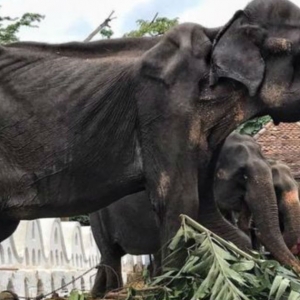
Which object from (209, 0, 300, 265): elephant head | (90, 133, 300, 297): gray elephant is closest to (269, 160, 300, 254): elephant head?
(90, 133, 300, 297): gray elephant

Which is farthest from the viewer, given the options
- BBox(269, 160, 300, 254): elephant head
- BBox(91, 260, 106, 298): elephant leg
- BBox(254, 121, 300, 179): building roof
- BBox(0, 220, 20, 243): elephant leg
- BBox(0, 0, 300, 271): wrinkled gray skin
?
BBox(254, 121, 300, 179): building roof

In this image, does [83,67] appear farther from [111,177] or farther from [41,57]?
[111,177]

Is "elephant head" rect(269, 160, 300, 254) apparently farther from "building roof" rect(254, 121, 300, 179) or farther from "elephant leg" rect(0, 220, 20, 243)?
"building roof" rect(254, 121, 300, 179)

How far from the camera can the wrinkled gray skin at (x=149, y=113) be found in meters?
3.02

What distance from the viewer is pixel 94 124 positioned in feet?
10.3

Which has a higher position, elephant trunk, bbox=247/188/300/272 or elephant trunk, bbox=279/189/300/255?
elephant trunk, bbox=247/188/300/272

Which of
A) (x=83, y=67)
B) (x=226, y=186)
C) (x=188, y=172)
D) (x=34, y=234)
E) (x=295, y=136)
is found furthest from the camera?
(x=295, y=136)

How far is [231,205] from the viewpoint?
5094mm

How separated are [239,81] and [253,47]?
5.2 inches

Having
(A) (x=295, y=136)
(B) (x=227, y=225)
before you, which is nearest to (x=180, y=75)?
(B) (x=227, y=225)

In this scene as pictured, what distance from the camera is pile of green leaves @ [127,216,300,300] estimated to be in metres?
2.36

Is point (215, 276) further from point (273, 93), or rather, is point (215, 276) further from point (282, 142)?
point (282, 142)

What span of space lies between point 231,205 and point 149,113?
6.97 ft

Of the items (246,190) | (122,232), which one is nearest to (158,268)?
(246,190)
